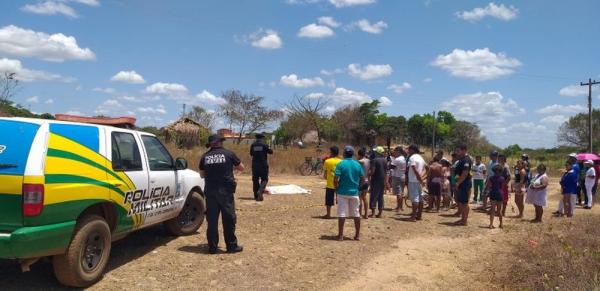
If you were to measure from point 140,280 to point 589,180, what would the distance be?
1400 centimetres

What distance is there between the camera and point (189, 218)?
8562 millimetres

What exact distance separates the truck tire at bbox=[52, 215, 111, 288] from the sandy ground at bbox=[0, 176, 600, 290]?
242 millimetres

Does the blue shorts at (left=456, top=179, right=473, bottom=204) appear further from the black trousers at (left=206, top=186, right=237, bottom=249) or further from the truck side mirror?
the truck side mirror

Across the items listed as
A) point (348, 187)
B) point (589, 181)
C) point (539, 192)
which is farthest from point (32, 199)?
point (589, 181)

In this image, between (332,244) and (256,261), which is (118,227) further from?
(332,244)

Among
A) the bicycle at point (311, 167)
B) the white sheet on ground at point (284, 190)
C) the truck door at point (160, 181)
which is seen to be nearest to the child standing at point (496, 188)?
the white sheet on ground at point (284, 190)

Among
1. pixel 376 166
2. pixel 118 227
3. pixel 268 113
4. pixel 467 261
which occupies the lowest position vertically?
pixel 467 261

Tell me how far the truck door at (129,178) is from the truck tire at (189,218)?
58.4 inches

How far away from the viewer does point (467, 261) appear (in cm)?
815

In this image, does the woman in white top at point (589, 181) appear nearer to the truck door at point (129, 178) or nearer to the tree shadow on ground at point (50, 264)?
the tree shadow on ground at point (50, 264)

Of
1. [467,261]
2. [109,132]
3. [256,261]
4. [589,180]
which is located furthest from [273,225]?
[589,180]

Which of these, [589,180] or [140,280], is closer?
[140,280]

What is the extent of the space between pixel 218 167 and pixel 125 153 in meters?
1.34

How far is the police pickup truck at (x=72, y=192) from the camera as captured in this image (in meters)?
4.84
